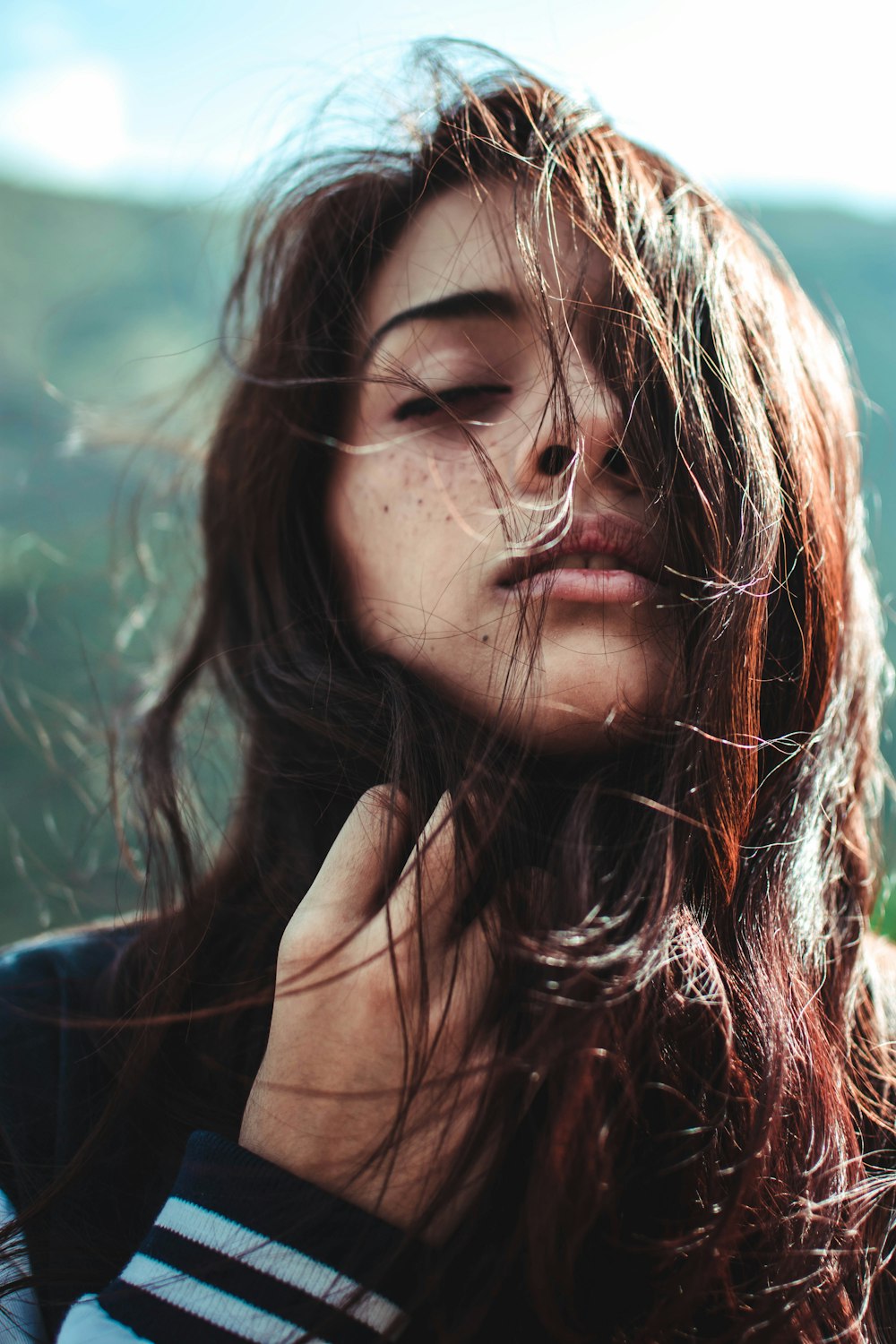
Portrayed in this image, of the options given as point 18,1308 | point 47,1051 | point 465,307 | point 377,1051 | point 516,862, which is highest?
point 465,307

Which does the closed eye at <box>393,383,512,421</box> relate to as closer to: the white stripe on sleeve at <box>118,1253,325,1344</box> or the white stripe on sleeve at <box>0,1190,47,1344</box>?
the white stripe on sleeve at <box>118,1253,325,1344</box>

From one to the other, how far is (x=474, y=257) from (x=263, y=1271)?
115cm

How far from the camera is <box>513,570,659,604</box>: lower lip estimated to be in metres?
0.95

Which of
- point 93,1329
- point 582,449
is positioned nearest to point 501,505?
point 582,449

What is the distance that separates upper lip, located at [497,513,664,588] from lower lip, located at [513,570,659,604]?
0.06 ft

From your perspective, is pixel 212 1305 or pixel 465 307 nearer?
pixel 212 1305

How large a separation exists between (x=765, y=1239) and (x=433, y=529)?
0.86 metres

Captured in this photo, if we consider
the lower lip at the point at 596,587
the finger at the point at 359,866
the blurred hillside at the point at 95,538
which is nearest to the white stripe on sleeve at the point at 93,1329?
the finger at the point at 359,866

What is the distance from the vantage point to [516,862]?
934 millimetres

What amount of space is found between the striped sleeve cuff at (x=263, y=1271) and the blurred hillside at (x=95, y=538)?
1.64 feet

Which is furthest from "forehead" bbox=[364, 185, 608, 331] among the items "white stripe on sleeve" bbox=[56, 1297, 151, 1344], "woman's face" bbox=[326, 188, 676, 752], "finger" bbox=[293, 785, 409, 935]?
"white stripe on sleeve" bbox=[56, 1297, 151, 1344]

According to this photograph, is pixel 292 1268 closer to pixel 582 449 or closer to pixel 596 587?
pixel 596 587

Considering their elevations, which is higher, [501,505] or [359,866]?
[501,505]

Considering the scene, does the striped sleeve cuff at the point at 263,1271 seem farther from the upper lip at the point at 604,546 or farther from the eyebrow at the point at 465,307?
the eyebrow at the point at 465,307
